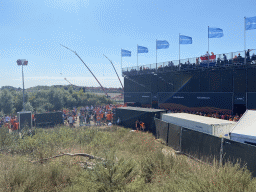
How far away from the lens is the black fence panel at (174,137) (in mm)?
11727

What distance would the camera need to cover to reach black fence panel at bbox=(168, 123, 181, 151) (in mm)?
11727

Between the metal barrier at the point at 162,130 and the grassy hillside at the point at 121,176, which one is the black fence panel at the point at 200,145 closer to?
the metal barrier at the point at 162,130

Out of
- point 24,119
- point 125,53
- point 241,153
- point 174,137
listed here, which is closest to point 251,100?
point 174,137

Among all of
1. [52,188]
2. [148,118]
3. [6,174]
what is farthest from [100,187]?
[148,118]

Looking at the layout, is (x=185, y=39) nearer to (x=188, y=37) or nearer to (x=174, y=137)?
(x=188, y=37)

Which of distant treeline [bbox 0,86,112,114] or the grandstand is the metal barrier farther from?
distant treeline [bbox 0,86,112,114]

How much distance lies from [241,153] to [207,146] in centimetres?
194

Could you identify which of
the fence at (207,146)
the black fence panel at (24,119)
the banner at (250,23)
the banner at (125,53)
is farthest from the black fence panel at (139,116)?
the banner at (125,53)

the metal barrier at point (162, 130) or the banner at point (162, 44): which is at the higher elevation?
the banner at point (162, 44)

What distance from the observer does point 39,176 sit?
587 centimetres

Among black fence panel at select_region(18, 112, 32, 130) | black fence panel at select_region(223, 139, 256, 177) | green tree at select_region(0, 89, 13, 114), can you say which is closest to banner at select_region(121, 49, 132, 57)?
green tree at select_region(0, 89, 13, 114)

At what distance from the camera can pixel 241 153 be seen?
7207 mm

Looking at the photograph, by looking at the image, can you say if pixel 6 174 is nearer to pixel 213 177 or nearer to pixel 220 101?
pixel 213 177

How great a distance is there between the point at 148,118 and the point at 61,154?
1047 centimetres
